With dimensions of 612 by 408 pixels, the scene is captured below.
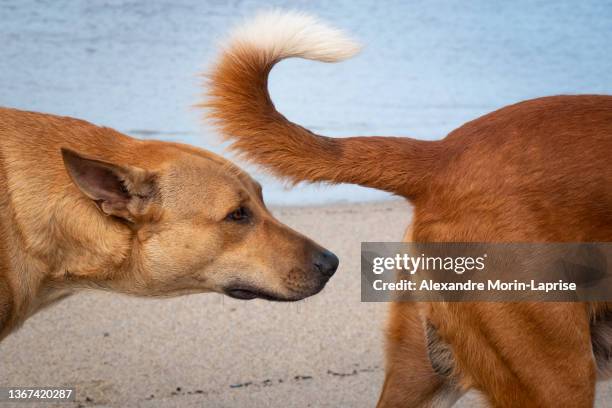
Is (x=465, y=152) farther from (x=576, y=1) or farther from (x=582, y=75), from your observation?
(x=576, y=1)

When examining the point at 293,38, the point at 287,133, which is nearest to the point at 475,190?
the point at 287,133

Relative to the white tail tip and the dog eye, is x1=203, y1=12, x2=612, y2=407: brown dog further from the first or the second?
the dog eye

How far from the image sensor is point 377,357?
13.3 ft

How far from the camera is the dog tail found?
8.70ft

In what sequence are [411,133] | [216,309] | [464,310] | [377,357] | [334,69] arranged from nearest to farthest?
[464,310] → [377,357] → [216,309] → [411,133] → [334,69]

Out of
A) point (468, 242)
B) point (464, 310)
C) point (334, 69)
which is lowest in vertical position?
point (464, 310)

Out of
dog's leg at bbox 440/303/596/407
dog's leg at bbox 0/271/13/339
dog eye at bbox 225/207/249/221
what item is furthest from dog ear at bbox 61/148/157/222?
dog's leg at bbox 440/303/596/407

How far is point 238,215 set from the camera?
2.81m

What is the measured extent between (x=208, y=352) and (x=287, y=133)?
168 centimetres

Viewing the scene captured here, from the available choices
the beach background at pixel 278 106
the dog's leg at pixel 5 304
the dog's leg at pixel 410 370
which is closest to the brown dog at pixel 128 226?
the dog's leg at pixel 5 304

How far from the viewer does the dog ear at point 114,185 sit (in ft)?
8.34

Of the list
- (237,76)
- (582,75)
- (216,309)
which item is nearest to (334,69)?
(582,75)

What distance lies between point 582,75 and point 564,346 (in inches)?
388

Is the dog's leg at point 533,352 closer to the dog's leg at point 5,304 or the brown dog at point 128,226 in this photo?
the brown dog at point 128,226
